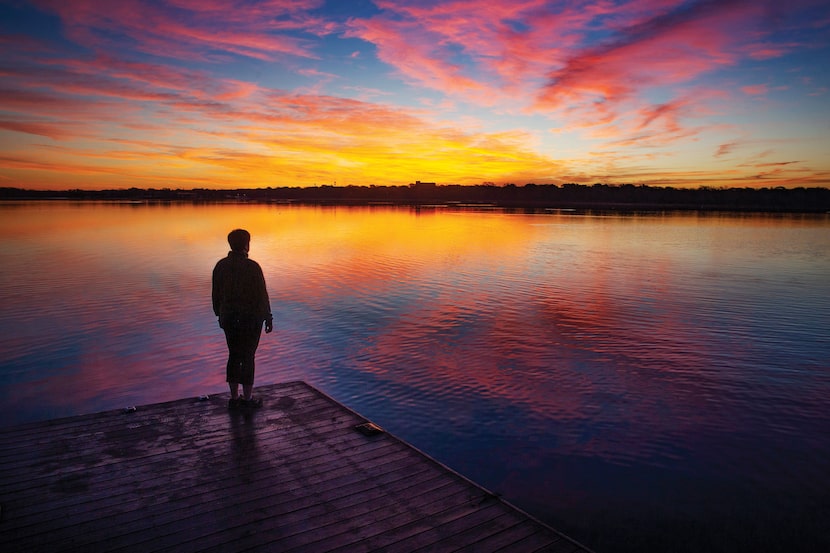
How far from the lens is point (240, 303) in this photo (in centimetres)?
751

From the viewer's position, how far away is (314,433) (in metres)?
7.14

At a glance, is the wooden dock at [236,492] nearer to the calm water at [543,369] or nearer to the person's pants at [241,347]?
the person's pants at [241,347]

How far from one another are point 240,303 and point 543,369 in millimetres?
8092

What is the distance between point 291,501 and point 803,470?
818 centimetres

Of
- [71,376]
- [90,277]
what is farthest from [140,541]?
[90,277]

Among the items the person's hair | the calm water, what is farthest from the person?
the calm water

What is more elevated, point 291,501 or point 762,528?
point 291,501

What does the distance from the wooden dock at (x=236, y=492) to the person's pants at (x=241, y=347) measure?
609mm

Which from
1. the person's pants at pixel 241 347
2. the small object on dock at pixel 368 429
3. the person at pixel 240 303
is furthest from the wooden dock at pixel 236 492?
the person at pixel 240 303

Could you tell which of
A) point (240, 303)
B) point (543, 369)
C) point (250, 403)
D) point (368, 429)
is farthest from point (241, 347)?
point (543, 369)

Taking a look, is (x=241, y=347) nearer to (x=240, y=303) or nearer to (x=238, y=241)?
(x=240, y=303)

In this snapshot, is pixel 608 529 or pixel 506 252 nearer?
pixel 608 529

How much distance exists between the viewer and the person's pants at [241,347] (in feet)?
24.8

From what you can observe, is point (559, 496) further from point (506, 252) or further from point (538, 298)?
point (506, 252)
